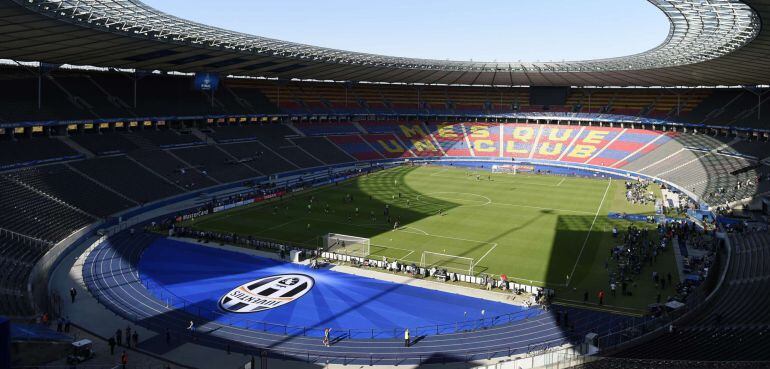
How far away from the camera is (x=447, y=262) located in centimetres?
3703

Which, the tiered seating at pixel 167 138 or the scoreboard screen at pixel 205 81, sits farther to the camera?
the scoreboard screen at pixel 205 81

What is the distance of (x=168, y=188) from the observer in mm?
56688

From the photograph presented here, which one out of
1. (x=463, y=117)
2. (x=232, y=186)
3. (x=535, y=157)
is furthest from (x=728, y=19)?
(x=463, y=117)

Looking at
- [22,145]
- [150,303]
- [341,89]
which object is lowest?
[150,303]

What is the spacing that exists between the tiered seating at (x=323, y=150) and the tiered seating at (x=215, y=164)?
14.4m

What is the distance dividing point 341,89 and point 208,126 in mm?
29561

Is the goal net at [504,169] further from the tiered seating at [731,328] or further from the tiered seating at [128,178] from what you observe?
the tiered seating at [731,328]

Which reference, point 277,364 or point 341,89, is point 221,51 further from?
point 341,89

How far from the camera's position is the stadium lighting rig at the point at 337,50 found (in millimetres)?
34469

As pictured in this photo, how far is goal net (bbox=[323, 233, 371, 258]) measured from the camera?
38.8m

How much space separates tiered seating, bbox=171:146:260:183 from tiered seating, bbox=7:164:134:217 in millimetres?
13745

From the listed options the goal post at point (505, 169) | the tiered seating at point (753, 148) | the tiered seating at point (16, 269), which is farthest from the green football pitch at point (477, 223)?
the tiered seating at point (753, 148)

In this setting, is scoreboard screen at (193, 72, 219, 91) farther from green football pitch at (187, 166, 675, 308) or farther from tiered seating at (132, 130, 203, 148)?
green football pitch at (187, 166, 675, 308)

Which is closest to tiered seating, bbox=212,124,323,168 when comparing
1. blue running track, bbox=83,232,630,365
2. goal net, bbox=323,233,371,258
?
goal net, bbox=323,233,371,258
